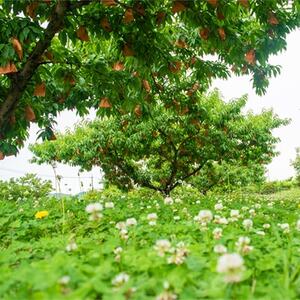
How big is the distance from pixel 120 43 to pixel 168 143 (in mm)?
11303

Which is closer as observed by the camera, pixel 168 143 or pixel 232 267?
pixel 232 267

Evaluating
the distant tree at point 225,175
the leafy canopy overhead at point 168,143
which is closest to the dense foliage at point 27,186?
the leafy canopy overhead at point 168,143

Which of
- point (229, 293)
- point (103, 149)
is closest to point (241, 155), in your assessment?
point (103, 149)

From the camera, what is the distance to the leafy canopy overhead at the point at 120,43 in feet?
19.1

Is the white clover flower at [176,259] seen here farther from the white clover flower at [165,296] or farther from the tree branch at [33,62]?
the tree branch at [33,62]

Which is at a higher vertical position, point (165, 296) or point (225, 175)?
point (225, 175)

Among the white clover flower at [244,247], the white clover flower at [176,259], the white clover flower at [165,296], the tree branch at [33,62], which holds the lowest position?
the white clover flower at [165,296]

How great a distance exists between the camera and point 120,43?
21.7 ft

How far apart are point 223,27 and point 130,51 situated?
60.3 inches

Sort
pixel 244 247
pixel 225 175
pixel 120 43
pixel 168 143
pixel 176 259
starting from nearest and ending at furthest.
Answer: pixel 176 259 → pixel 244 247 → pixel 120 43 → pixel 168 143 → pixel 225 175

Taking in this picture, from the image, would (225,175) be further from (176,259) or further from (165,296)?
(165,296)

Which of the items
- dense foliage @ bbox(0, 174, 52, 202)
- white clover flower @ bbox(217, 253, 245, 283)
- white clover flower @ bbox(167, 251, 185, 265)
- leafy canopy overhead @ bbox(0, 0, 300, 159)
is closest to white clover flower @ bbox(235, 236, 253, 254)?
A: white clover flower @ bbox(167, 251, 185, 265)

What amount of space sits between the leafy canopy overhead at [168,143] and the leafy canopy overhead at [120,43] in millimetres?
6929

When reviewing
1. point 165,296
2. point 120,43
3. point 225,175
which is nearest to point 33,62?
point 120,43
